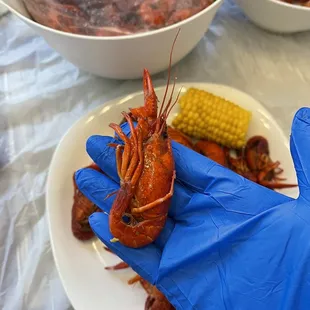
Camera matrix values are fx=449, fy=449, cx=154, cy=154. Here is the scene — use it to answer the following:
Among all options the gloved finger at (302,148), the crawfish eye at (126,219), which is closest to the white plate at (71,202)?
the crawfish eye at (126,219)

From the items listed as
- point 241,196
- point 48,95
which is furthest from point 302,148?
point 48,95

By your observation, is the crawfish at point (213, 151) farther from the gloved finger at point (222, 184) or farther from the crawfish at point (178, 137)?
the gloved finger at point (222, 184)

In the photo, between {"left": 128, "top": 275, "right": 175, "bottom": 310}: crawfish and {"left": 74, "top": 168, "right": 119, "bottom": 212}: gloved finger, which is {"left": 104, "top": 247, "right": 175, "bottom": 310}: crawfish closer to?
{"left": 128, "top": 275, "right": 175, "bottom": 310}: crawfish

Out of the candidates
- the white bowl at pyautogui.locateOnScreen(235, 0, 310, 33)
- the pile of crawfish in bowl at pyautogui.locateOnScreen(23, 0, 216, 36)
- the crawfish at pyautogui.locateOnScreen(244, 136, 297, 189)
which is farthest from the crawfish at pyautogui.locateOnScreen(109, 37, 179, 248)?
the white bowl at pyautogui.locateOnScreen(235, 0, 310, 33)

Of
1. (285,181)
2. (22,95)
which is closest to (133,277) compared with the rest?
(285,181)

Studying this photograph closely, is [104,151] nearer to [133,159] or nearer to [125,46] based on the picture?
[133,159]
